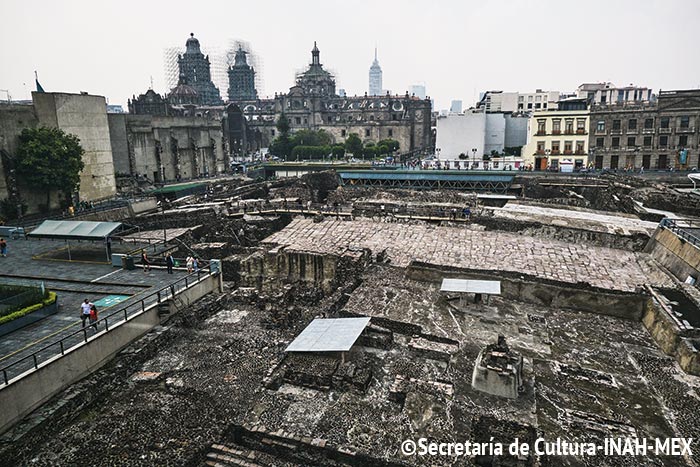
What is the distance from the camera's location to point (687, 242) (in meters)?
20.0

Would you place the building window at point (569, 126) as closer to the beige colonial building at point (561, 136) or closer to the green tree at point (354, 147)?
the beige colonial building at point (561, 136)

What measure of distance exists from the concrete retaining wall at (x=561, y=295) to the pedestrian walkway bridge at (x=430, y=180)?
24.8m

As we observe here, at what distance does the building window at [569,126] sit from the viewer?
48.6 meters

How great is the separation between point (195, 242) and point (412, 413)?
64.7ft

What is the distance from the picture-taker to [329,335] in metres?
13.9

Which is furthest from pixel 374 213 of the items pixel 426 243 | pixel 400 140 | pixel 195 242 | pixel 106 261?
pixel 400 140

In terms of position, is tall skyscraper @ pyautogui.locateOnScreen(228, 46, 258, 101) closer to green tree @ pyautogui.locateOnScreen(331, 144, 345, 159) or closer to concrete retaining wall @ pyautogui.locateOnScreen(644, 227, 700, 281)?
green tree @ pyautogui.locateOnScreen(331, 144, 345, 159)

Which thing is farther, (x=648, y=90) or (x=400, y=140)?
(x=400, y=140)

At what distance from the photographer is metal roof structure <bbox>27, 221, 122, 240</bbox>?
20.7 m

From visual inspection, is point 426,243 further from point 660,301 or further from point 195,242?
point 195,242

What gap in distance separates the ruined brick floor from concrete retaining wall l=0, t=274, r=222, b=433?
10.9 m

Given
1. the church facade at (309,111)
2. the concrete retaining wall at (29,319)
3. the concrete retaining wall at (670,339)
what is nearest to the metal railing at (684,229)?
the concrete retaining wall at (670,339)

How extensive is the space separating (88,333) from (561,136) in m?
49.5

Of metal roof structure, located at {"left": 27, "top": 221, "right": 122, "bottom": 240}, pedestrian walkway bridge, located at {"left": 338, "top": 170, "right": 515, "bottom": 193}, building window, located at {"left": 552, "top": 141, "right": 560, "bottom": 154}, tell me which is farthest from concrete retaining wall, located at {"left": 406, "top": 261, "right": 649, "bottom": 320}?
building window, located at {"left": 552, "top": 141, "right": 560, "bottom": 154}
